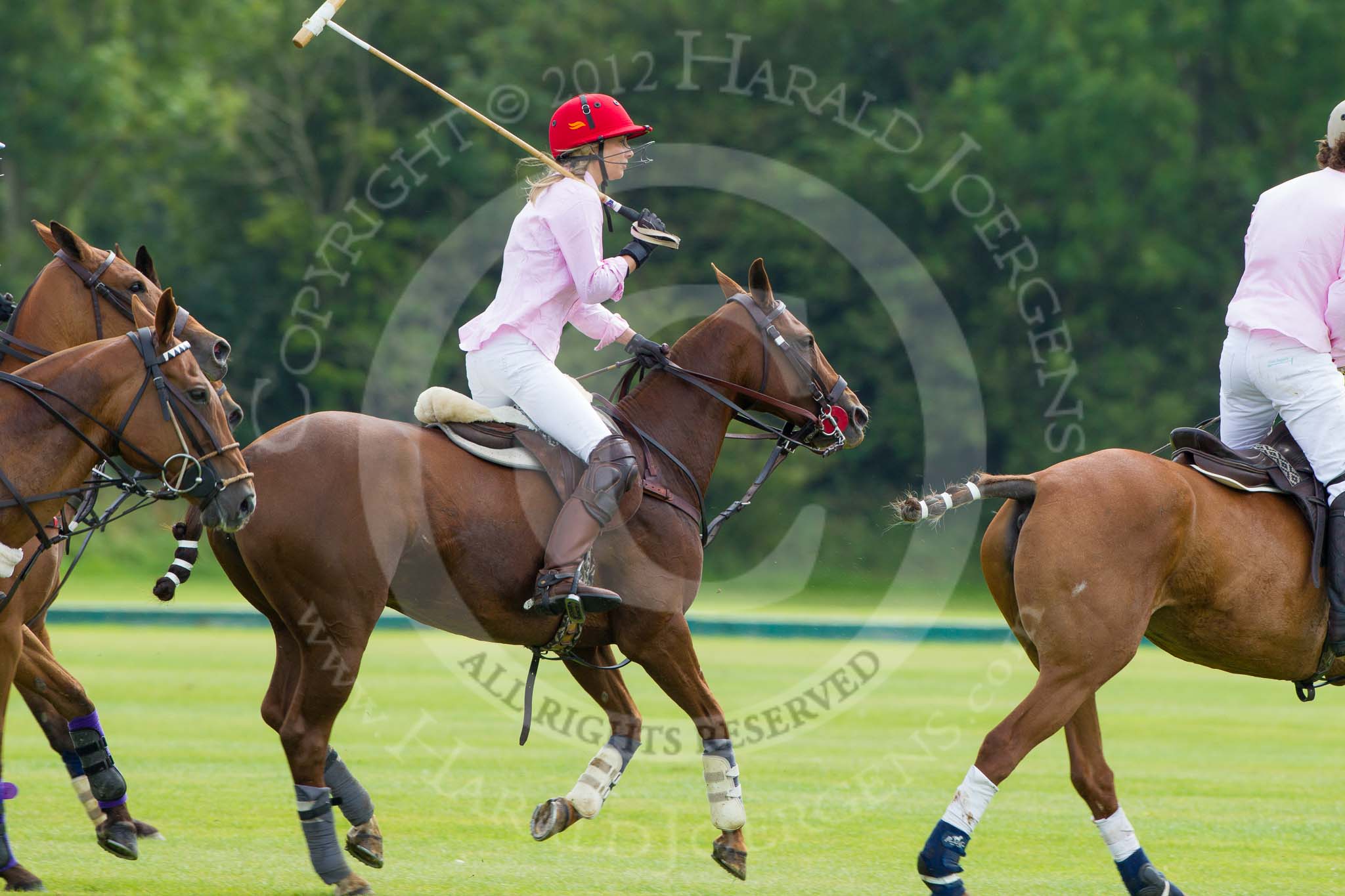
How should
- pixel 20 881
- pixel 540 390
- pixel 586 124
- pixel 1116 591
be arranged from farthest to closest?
1. pixel 586 124
2. pixel 540 390
3. pixel 20 881
4. pixel 1116 591

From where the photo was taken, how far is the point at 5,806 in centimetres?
841

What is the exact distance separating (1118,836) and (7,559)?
442 centimetres

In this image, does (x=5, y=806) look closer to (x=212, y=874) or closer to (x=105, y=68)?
(x=212, y=874)

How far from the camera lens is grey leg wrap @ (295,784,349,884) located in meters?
6.29

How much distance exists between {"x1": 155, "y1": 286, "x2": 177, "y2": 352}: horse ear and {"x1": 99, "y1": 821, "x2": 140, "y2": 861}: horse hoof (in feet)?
8.09

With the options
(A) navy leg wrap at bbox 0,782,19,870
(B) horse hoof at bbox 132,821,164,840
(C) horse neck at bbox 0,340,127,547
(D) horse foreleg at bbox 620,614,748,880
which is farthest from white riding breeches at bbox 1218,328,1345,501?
(A) navy leg wrap at bbox 0,782,19,870

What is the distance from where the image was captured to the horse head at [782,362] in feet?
24.2

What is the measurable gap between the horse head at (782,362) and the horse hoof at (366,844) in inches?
102

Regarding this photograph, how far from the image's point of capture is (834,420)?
7.43 meters

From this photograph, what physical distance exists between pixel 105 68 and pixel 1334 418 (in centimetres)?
2876

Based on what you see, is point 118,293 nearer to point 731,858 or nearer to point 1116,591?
point 731,858

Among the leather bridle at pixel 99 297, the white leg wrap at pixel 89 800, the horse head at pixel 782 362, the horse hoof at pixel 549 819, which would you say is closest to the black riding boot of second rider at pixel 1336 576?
the horse head at pixel 782 362

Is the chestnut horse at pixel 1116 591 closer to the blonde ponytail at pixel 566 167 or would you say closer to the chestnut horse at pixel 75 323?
the blonde ponytail at pixel 566 167

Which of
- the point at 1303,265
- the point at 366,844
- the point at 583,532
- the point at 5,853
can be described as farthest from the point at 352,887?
the point at 1303,265
